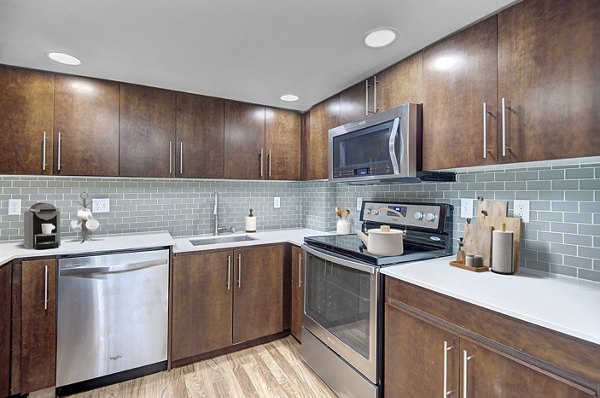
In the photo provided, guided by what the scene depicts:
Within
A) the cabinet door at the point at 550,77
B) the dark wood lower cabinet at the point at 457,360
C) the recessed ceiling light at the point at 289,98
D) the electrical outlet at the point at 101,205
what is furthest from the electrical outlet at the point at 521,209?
the electrical outlet at the point at 101,205

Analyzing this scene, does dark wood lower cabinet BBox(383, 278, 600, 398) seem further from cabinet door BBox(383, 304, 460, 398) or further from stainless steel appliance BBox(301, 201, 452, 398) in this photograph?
stainless steel appliance BBox(301, 201, 452, 398)

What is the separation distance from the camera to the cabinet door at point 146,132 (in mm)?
2254

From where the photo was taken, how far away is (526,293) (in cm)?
118

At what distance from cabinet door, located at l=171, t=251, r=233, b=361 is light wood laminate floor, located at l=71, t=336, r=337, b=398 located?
132 millimetres

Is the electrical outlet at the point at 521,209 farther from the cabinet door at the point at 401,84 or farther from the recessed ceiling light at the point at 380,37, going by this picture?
the recessed ceiling light at the point at 380,37

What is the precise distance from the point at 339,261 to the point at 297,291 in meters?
0.78

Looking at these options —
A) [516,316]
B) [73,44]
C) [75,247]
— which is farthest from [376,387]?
[73,44]

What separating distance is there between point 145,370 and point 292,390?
Answer: 3.45ft

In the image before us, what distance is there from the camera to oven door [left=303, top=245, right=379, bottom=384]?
1.59 meters

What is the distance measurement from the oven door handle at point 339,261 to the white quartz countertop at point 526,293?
9 cm

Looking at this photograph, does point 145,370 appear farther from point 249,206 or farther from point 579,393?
point 579,393

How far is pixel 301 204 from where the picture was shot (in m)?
3.39

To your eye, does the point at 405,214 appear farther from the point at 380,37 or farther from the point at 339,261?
the point at 380,37

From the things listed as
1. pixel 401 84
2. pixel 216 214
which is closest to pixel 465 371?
pixel 401 84
